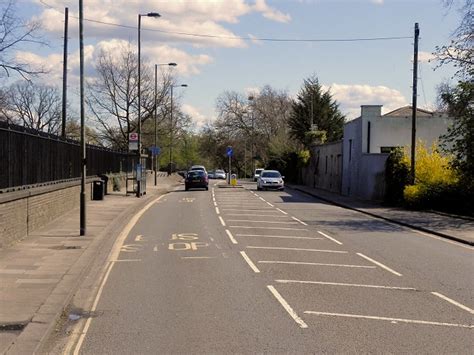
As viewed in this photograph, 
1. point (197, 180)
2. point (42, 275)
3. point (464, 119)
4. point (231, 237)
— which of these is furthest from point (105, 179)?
point (42, 275)

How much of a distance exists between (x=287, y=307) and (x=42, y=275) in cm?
431

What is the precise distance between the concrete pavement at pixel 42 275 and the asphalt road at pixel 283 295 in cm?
51

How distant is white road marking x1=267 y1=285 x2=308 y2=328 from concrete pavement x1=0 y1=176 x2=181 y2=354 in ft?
9.21

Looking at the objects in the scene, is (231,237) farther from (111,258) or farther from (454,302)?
(454,302)

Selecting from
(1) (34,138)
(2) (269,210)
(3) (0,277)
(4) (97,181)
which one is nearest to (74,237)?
(1) (34,138)

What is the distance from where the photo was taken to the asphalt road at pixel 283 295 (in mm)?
6629

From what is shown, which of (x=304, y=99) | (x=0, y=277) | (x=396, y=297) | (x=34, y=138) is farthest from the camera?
(x=304, y=99)

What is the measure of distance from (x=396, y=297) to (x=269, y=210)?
18.0 meters

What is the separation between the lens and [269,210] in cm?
2698

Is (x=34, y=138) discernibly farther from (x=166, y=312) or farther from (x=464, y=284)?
(x=464, y=284)

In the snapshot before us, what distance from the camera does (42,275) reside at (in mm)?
10273

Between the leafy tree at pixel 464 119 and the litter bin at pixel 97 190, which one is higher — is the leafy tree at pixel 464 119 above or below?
above

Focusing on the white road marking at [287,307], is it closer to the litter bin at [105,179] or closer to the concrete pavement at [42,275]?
the concrete pavement at [42,275]

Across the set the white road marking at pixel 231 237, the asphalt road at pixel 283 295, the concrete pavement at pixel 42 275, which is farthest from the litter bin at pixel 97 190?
the asphalt road at pixel 283 295
